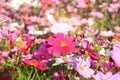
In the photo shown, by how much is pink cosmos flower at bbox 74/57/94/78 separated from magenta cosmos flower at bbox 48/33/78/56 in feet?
0.22

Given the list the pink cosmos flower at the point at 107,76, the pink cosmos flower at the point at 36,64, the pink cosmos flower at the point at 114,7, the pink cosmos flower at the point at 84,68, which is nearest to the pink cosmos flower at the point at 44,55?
the pink cosmos flower at the point at 36,64

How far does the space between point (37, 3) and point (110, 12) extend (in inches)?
37.7

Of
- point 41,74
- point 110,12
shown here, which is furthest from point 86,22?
point 41,74

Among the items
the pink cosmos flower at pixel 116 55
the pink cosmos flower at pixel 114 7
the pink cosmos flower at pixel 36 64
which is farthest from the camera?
the pink cosmos flower at pixel 114 7

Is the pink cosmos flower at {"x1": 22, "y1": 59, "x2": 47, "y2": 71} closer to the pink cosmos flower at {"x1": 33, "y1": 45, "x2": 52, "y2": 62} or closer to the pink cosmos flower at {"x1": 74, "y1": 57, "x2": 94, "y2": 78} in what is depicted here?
the pink cosmos flower at {"x1": 33, "y1": 45, "x2": 52, "y2": 62}

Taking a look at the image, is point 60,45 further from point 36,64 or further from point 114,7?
→ point 114,7

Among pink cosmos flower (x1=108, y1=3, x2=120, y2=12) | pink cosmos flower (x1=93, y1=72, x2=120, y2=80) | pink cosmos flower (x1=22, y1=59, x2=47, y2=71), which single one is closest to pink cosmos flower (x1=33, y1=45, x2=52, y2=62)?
pink cosmos flower (x1=22, y1=59, x2=47, y2=71)

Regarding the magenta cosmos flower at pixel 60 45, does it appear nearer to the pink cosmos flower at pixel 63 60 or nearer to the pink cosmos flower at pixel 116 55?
the pink cosmos flower at pixel 63 60

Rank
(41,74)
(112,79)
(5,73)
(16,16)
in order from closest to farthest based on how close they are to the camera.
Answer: (112,79) → (41,74) → (5,73) → (16,16)

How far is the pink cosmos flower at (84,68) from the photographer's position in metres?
1.82

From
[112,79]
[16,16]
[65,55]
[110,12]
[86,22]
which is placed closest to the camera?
[112,79]

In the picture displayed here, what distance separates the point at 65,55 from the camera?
75.4 inches

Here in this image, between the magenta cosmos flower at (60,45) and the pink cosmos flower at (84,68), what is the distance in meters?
0.07

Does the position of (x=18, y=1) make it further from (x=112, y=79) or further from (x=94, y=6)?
(x=112, y=79)
